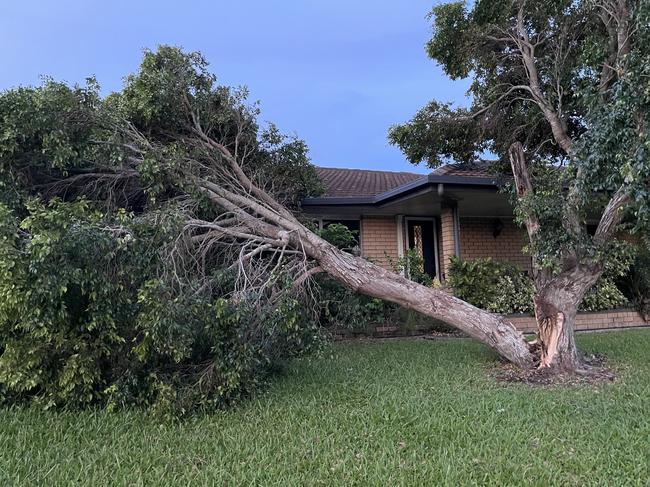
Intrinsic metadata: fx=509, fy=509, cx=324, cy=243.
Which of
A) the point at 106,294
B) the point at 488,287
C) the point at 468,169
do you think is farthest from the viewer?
the point at 468,169

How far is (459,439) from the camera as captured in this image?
4422 millimetres

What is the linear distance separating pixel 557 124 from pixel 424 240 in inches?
233

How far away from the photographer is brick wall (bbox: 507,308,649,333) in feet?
37.3

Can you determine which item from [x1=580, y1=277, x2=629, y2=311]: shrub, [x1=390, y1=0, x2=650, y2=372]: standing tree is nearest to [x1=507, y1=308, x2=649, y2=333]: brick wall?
[x1=580, y1=277, x2=629, y2=311]: shrub

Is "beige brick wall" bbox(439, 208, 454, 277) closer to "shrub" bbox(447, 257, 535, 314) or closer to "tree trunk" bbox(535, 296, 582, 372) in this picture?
"shrub" bbox(447, 257, 535, 314)

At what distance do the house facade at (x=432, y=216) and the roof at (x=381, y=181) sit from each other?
0.02 meters

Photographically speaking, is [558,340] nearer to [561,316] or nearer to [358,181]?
[561,316]

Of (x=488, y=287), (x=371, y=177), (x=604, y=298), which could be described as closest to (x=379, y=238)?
(x=488, y=287)

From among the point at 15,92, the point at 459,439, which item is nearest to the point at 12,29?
the point at 15,92

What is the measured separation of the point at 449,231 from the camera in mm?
12055

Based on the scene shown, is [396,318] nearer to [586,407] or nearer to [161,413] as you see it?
[586,407]

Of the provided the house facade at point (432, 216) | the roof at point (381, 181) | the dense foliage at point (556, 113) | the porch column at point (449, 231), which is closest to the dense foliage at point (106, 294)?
the dense foliage at point (556, 113)

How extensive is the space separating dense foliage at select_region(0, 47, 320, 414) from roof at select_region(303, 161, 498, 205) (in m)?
4.30

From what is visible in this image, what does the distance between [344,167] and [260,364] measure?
13150 mm
